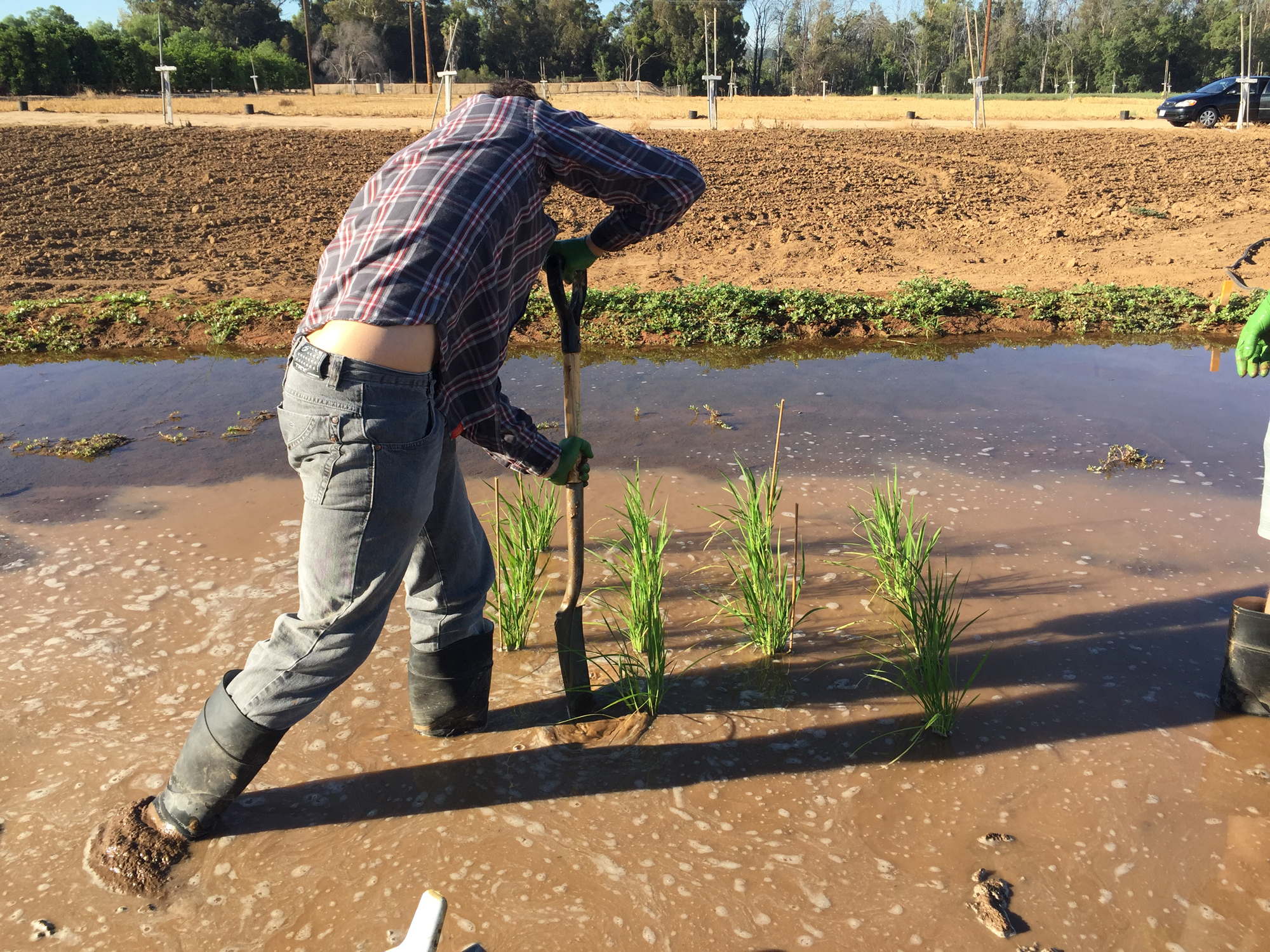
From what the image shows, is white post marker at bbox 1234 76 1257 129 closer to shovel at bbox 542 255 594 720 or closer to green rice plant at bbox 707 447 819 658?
green rice plant at bbox 707 447 819 658

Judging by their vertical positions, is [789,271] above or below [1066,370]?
above

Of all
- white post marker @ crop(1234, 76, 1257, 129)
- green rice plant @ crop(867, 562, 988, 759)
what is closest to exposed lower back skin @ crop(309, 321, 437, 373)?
green rice plant @ crop(867, 562, 988, 759)

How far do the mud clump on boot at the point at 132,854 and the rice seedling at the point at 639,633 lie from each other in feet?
3.57

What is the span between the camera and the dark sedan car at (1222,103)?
19.6m

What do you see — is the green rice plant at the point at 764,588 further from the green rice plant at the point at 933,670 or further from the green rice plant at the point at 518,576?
the green rice plant at the point at 518,576

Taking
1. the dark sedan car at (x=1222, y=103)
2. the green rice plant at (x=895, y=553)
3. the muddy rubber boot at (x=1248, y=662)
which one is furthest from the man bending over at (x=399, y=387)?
the dark sedan car at (x=1222, y=103)

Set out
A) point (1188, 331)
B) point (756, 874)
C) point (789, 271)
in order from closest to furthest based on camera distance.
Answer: point (756, 874) < point (1188, 331) < point (789, 271)

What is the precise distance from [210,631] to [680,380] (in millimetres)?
3611

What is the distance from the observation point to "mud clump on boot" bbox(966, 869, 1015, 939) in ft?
6.44

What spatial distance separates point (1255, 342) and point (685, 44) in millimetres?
52587

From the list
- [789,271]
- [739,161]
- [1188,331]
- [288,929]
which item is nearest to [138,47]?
[739,161]

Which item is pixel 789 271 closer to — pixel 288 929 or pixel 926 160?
pixel 926 160

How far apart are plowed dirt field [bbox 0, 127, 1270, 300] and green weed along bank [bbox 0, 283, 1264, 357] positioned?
34.0 inches

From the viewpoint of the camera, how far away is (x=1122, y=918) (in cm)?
201
